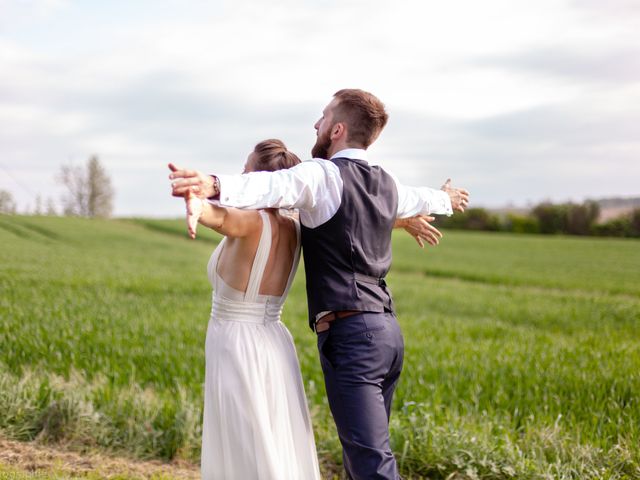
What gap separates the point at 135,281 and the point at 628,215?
2417 inches

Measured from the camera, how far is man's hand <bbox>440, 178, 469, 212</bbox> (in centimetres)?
408

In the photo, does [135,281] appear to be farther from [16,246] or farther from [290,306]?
[290,306]

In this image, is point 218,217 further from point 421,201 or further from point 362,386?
point 421,201

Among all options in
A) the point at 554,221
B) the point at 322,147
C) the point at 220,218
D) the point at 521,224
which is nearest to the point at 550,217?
the point at 554,221

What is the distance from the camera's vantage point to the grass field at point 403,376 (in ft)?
16.2

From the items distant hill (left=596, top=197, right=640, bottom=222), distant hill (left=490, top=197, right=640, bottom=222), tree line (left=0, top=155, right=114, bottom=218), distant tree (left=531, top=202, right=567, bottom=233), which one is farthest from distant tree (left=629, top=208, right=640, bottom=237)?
tree line (left=0, top=155, right=114, bottom=218)

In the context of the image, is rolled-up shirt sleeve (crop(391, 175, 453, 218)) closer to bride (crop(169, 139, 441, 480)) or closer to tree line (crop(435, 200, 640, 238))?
bride (crop(169, 139, 441, 480))

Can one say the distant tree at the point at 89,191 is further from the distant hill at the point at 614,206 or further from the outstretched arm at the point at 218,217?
the distant hill at the point at 614,206

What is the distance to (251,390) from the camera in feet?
10.5

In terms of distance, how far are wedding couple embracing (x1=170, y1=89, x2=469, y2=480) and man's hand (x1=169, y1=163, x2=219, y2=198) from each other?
0.35 metres

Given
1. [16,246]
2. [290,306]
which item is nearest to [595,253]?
[290,306]

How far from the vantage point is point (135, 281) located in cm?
1394

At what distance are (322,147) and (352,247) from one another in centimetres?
60

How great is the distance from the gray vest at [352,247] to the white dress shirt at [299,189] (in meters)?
0.05
